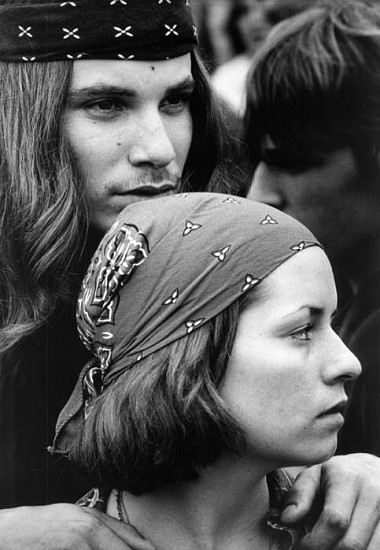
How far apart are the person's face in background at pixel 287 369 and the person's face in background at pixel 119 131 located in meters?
0.54

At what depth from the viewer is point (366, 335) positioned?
239 cm

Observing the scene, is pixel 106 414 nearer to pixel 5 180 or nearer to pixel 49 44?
pixel 5 180

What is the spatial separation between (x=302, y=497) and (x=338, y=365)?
349 millimetres

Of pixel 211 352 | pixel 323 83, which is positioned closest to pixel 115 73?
pixel 323 83

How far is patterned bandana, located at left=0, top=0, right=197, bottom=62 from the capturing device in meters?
2.14

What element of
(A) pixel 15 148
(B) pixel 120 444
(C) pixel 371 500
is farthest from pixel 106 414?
(A) pixel 15 148

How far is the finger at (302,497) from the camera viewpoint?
1936 millimetres

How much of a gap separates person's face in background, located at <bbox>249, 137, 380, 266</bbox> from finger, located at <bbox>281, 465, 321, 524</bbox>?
63cm

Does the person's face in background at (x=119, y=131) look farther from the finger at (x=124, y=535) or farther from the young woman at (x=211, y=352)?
the finger at (x=124, y=535)

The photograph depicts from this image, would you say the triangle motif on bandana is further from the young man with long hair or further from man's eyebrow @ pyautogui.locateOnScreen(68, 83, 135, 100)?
man's eyebrow @ pyautogui.locateOnScreen(68, 83, 135, 100)

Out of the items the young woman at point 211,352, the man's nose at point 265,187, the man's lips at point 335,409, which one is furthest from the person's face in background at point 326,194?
the man's lips at point 335,409

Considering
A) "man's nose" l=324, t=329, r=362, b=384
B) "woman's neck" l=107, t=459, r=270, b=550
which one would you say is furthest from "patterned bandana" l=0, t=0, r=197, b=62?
"woman's neck" l=107, t=459, r=270, b=550

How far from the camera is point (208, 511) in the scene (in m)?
1.90

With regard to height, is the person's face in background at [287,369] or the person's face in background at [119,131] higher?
the person's face in background at [119,131]
